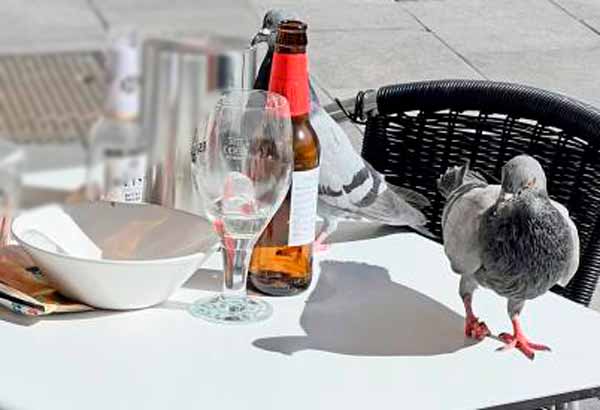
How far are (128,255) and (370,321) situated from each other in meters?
0.35

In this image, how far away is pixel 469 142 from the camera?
83.4 inches

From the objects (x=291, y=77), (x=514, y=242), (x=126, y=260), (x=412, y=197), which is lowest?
(x=412, y=197)

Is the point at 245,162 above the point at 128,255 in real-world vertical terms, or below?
above

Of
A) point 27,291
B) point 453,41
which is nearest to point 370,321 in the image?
point 27,291

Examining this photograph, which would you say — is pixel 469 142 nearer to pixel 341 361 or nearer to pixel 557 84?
pixel 341 361

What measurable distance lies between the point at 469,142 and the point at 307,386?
0.96m

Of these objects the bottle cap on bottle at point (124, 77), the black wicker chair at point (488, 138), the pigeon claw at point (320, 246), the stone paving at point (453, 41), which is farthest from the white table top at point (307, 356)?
the stone paving at point (453, 41)

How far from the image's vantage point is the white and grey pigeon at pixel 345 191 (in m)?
1.75

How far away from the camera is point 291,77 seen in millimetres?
1457

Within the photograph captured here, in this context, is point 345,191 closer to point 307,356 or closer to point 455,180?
point 455,180

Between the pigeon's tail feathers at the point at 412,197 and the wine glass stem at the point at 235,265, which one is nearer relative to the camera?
the wine glass stem at the point at 235,265

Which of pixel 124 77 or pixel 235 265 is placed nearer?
pixel 124 77

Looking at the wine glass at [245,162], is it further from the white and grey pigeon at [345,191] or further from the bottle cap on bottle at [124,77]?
the bottle cap on bottle at [124,77]

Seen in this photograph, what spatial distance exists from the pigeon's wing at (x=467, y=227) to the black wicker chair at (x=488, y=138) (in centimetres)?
57
